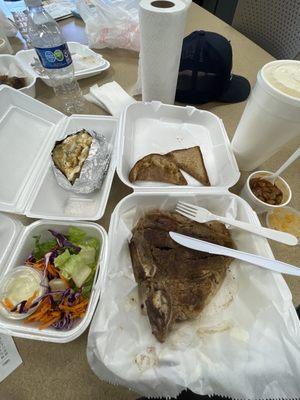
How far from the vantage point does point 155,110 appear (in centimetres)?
84

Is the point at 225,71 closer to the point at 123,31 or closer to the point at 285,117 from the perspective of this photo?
the point at 285,117

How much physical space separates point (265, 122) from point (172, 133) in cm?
35

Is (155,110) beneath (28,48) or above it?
beneath

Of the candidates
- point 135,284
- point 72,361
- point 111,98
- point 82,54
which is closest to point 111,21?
point 82,54

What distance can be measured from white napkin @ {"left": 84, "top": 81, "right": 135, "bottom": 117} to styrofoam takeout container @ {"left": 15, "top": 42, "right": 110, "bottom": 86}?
0.12 meters

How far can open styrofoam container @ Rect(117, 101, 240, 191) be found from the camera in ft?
2.44

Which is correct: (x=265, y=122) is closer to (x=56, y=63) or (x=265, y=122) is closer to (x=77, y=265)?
(x=77, y=265)

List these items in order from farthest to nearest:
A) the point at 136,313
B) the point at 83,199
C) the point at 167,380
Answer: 1. the point at 83,199
2. the point at 136,313
3. the point at 167,380

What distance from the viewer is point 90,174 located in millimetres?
706

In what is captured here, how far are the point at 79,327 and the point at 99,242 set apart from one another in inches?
8.0

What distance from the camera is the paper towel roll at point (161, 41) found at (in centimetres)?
62

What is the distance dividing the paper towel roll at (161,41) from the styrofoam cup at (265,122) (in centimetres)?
29

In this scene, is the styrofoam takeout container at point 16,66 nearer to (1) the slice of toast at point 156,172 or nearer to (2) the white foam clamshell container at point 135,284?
(2) the white foam clamshell container at point 135,284

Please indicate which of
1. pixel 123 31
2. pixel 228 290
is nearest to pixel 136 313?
pixel 228 290
